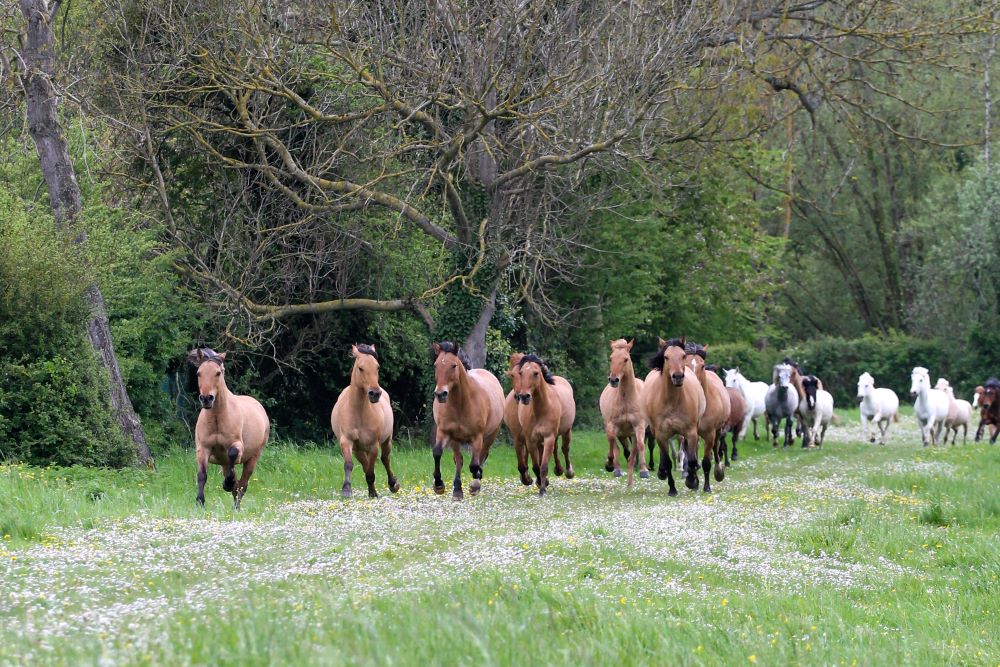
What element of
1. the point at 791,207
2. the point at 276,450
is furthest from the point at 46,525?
the point at 791,207

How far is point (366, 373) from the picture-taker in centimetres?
1753

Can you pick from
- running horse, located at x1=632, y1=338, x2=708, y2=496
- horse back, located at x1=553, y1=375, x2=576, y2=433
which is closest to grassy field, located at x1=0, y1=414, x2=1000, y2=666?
running horse, located at x1=632, y1=338, x2=708, y2=496

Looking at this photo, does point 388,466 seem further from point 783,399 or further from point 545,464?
point 783,399

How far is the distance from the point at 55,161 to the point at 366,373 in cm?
769

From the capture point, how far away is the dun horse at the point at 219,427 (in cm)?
1560

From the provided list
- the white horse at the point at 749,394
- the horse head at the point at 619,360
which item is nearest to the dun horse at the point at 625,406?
the horse head at the point at 619,360

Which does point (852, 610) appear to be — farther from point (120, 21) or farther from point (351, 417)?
point (120, 21)

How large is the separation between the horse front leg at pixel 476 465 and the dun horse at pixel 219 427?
10.9 ft

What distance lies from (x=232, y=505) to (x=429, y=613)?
967 cm

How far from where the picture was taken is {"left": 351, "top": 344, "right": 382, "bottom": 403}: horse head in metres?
17.3

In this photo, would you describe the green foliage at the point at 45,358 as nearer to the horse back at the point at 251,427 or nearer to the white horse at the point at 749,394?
the horse back at the point at 251,427

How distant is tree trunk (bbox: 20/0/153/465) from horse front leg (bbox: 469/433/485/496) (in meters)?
5.83

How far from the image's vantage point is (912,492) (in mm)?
17422

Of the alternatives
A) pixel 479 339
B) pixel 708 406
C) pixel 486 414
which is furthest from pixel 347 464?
pixel 479 339
